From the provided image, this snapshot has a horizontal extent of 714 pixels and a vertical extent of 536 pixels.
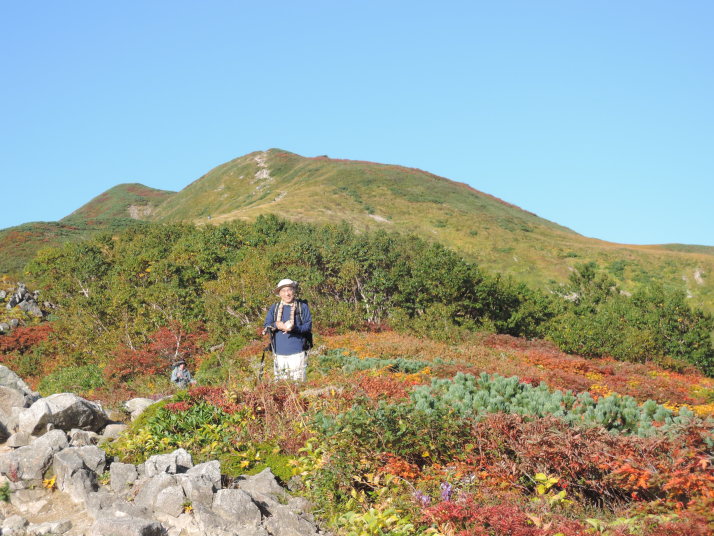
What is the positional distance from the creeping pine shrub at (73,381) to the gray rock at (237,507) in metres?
14.3

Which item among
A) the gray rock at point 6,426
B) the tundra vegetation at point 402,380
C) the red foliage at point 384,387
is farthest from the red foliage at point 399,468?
the gray rock at point 6,426

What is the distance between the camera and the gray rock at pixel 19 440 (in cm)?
766

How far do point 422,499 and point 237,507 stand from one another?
5.79 feet

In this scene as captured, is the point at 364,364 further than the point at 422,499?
Yes

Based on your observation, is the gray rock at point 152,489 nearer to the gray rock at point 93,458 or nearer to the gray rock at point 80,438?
the gray rock at point 93,458

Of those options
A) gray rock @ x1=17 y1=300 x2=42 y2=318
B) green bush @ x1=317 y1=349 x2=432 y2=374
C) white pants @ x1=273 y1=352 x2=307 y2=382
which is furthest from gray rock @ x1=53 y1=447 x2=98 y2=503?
gray rock @ x1=17 y1=300 x2=42 y2=318

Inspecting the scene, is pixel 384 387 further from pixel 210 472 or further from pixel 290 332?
pixel 210 472

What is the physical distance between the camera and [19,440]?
25.2ft

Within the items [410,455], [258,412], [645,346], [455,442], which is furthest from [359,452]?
[645,346]

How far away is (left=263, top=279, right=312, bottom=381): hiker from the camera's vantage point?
9.12 metres

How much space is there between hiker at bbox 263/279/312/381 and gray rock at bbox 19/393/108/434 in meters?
2.74

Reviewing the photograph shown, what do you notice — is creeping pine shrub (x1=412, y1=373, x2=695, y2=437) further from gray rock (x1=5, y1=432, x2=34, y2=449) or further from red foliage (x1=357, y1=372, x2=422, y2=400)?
gray rock (x1=5, y1=432, x2=34, y2=449)

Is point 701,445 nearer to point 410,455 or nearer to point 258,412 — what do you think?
point 410,455

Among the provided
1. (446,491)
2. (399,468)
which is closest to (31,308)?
(399,468)
